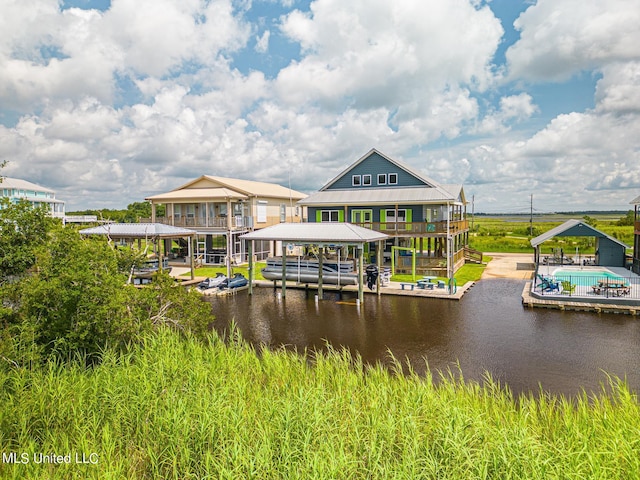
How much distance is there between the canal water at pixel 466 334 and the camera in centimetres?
1177

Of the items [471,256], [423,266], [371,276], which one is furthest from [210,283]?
[471,256]

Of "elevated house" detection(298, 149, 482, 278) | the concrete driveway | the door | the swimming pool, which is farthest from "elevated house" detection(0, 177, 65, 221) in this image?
the swimming pool

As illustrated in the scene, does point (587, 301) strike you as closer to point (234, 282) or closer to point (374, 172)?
point (234, 282)

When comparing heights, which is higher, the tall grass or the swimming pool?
the swimming pool

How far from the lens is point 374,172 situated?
116 feet

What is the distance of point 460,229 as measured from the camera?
3403 cm

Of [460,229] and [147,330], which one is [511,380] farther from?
[460,229]

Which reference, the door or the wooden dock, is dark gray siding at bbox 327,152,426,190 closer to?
the door

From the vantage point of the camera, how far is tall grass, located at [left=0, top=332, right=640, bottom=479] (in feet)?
19.0

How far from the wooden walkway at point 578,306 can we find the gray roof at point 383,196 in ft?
36.4

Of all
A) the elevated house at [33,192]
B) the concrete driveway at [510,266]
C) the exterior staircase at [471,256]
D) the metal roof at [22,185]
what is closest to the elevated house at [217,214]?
the exterior staircase at [471,256]

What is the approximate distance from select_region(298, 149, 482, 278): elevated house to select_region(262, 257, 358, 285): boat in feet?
24.2

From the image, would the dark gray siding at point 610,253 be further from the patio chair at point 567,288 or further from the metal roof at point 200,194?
the metal roof at point 200,194

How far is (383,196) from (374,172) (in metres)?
3.27
